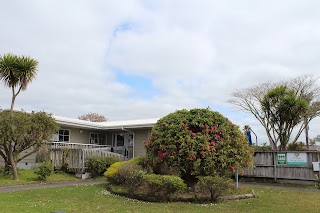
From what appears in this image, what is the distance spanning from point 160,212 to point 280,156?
9483mm

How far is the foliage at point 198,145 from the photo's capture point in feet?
33.7

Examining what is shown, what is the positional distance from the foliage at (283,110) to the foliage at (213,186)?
8.00m

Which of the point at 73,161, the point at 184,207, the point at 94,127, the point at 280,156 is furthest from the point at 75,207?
the point at 94,127

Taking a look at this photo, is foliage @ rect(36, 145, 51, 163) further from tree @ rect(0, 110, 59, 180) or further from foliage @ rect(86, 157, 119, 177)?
foliage @ rect(86, 157, 119, 177)

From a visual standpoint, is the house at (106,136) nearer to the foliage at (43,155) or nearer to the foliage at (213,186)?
the foliage at (43,155)

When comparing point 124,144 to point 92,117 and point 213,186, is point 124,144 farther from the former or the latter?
point 92,117

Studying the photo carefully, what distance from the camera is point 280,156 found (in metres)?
15.2

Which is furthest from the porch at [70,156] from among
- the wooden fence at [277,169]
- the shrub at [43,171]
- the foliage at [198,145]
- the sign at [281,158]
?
the sign at [281,158]

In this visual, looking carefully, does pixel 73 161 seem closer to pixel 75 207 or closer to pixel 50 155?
pixel 50 155

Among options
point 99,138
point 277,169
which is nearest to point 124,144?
point 99,138

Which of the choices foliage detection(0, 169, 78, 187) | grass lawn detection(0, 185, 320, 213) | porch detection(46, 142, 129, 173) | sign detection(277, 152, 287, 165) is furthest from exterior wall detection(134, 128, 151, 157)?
grass lawn detection(0, 185, 320, 213)

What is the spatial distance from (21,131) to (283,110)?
13.2 m

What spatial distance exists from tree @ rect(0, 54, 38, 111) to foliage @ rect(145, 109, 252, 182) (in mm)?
7361

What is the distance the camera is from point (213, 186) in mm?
9414
